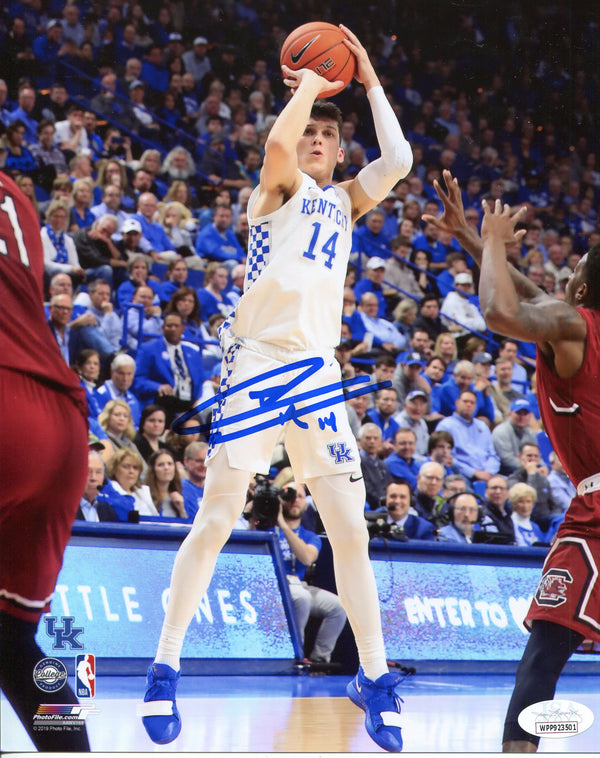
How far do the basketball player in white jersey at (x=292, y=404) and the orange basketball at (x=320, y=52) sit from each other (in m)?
0.06

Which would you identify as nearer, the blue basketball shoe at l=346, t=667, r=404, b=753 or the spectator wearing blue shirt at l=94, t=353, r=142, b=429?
the blue basketball shoe at l=346, t=667, r=404, b=753

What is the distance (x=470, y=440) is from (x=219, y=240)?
100 inches

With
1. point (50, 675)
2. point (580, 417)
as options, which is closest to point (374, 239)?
point (580, 417)

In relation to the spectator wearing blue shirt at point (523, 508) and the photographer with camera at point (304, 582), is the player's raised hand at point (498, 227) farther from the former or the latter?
the spectator wearing blue shirt at point (523, 508)

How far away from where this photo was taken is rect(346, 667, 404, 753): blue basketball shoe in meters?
4.03

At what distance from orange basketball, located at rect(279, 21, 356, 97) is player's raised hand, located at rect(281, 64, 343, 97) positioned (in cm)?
3

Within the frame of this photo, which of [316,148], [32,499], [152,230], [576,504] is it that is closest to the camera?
[32,499]

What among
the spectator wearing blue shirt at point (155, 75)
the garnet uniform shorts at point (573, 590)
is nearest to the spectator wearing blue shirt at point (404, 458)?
the spectator wearing blue shirt at point (155, 75)

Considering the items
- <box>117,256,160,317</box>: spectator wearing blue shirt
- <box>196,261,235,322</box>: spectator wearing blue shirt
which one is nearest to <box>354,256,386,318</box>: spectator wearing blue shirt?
<box>196,261,235,322</box>: spectator wearing blue shirt

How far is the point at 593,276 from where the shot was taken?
13.2 feet

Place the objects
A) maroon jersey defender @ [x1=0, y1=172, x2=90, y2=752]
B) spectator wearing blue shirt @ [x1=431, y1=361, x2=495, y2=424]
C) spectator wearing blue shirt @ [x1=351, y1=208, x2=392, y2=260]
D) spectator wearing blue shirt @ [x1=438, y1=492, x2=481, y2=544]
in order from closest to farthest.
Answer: maroon jersey defender @ [x1=0, y1=172, x2=90, y2=752] → spectator wearing blue shirt @ [x1=438, y1=492, x2=481, y2=544] → spectator wearing blue shirt @ [x1=431, y1=361, x2=495, y2=424] → spectator wearing blue shirt @ [x1=351, y1=208, x2=392, y2=260]

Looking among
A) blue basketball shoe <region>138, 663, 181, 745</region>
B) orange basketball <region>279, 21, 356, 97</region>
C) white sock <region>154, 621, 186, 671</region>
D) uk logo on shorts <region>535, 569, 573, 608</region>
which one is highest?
orange basketball <region>279, 21, 356, 97</region>

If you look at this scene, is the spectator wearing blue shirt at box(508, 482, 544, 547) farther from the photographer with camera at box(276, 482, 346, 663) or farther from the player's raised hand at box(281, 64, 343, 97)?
the player's raised hand at box(281, 64, 343, 97)
